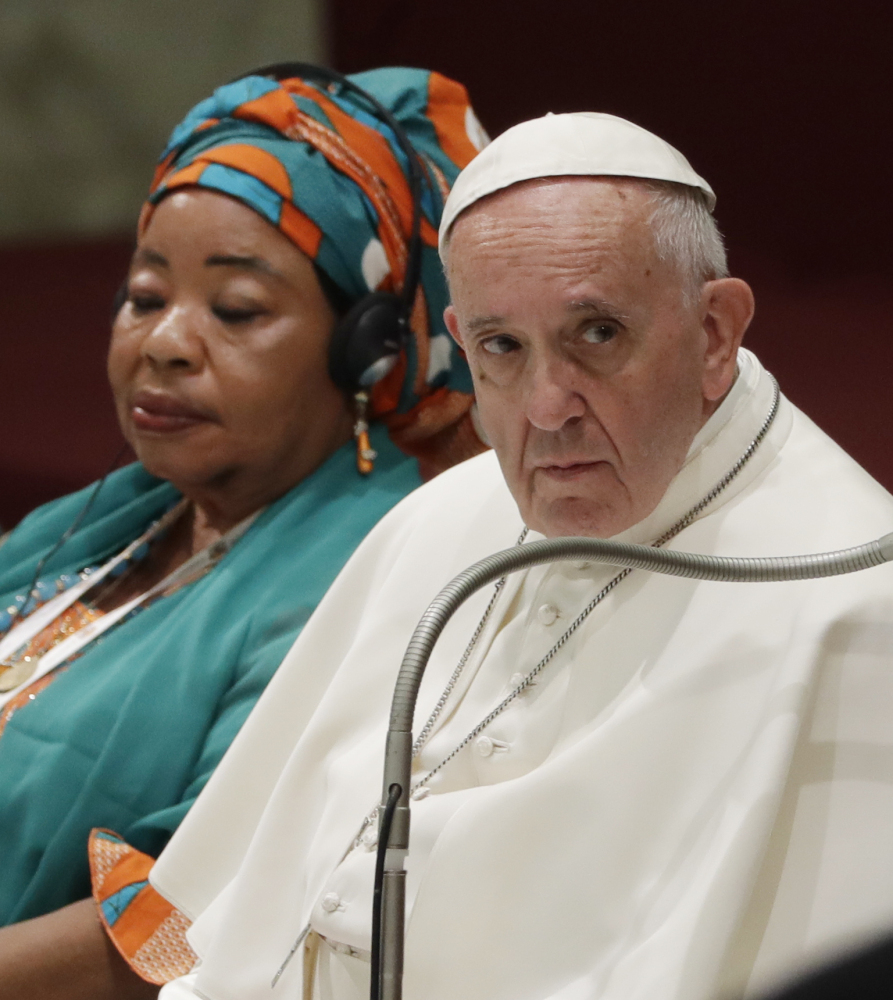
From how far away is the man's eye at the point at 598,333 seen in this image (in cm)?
125

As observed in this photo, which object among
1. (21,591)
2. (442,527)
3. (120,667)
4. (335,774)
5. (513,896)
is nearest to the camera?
(513,896)

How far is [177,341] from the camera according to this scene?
6.64 ft

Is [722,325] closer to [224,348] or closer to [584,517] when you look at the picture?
[584,517]

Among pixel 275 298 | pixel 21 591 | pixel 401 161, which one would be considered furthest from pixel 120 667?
pixel 401 161

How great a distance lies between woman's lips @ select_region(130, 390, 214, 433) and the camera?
206 centimetres

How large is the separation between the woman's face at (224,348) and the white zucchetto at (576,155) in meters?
0.76

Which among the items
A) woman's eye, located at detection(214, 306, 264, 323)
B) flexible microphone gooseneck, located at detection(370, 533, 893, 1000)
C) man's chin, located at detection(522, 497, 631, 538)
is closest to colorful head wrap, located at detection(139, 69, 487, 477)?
woman's eye, located at detection(214, 306, 264, 323)

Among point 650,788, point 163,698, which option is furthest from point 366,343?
point 650,788

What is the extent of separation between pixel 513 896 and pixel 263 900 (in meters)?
0.39

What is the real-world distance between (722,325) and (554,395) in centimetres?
18

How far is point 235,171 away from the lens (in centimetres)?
204

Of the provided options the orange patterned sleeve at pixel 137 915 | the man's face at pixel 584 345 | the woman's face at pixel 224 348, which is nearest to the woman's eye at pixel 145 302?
the woman's face at pixel 224 348

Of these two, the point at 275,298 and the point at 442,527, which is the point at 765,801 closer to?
the point at 442,527

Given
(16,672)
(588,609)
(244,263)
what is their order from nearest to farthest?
(588,609) → (244,263) → (16,672)
